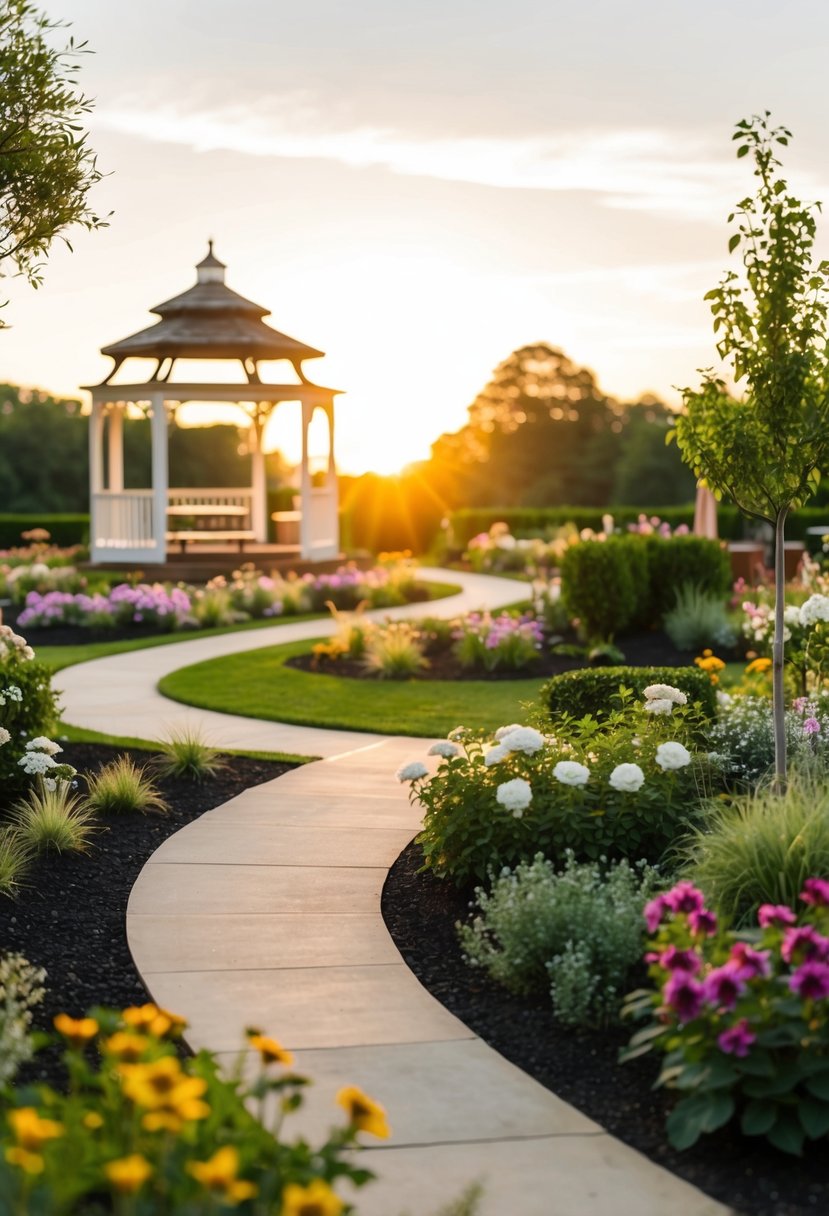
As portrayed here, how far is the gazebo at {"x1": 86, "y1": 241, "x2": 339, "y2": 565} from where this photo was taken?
1991 centimetres

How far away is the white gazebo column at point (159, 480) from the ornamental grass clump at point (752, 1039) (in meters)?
17.0

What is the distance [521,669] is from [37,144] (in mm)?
7683

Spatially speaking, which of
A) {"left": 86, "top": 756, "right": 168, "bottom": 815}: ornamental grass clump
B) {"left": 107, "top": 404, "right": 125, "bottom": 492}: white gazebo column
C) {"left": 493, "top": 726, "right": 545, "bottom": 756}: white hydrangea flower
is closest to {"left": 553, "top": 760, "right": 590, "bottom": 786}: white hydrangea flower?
{"left": 493, "top": 726, "right": 545, "bottom": 756}: white hydrangea flower

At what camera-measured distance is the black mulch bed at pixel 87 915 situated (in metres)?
4.17

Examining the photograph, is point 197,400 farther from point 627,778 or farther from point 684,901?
point 684,901

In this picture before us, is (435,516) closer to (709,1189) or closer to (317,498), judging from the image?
(317,498)

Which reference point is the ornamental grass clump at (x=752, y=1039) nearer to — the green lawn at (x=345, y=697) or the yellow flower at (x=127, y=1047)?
the yellow flower at (x=127, y=1047)

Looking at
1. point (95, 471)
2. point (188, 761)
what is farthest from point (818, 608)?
point (95, 471)

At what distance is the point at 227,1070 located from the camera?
11.4 feet

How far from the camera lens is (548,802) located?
5.22m

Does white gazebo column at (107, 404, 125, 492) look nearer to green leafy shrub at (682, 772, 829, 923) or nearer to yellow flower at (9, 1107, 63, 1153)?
green leafy shrub at (682, 772, 829, 923)

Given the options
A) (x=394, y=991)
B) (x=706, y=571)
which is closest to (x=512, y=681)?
(x=706, y=571)

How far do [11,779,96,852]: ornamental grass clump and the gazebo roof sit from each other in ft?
48.8

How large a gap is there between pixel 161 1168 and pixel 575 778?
286cm
